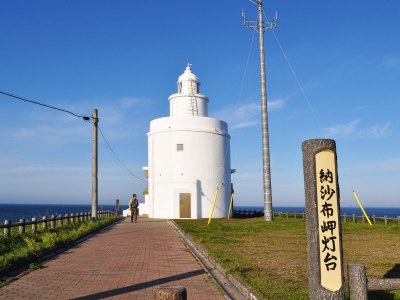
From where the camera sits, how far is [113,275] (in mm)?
8547

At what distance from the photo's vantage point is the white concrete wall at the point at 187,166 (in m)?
29.5

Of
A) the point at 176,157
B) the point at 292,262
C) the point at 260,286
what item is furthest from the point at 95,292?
the point at 176,157

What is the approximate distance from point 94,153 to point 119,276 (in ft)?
53.4

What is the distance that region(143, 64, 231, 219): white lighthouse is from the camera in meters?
29.4

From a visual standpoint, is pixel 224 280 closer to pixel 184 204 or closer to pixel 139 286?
pixel 139 286

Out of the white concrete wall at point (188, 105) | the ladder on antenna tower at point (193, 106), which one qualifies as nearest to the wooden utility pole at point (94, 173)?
the white concrete wall at point (188, 105)

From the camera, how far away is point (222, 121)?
31844 millimetres

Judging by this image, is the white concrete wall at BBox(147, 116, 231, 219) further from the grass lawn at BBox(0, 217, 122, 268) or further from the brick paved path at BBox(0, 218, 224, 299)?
the brick paved path at BBox(0, 218, 224, 299)

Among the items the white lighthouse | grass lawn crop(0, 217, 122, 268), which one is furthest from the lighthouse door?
grass lawn crop(0, 217, 122, 268)

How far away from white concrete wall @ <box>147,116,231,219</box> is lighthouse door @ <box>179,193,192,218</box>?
0.26 meters

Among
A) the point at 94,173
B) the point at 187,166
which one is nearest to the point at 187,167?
the point at 187,166

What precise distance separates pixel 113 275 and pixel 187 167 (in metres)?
21.1

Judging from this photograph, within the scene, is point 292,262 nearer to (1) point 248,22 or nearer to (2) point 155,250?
(2) point 155,250

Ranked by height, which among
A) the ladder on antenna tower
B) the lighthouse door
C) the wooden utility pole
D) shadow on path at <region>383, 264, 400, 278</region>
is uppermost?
the ladder on antenna tower
